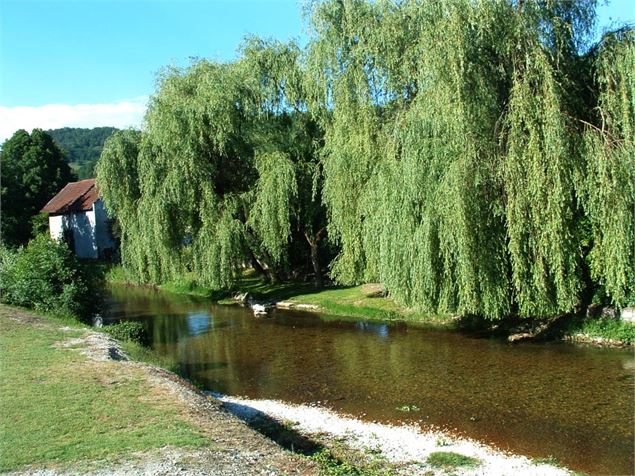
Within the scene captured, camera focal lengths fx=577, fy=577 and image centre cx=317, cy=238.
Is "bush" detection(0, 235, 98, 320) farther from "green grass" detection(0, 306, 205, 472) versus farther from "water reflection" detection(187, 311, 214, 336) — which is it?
"green grass" detection(0, 306, 205, 472)

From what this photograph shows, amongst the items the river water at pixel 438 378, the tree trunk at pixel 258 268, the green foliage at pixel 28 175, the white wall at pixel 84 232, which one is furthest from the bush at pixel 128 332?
the green foliage at pixel 28 175

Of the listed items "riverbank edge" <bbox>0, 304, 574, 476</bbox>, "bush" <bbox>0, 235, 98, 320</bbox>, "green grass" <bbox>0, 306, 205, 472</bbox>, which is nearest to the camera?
"riverbank edge" <bbox>0, 304, 574, 476</bbox>

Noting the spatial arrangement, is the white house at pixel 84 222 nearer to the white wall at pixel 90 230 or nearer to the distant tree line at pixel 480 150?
the white wall at pixel 90 230

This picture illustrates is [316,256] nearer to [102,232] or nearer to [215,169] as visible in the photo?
[215,169]

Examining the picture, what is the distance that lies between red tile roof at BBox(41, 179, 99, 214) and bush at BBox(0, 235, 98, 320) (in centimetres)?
2668

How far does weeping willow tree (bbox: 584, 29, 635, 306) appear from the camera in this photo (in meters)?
14.2

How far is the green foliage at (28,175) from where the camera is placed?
48.5 meters

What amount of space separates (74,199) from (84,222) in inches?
93.4

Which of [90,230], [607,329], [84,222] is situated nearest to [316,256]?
[607,329]

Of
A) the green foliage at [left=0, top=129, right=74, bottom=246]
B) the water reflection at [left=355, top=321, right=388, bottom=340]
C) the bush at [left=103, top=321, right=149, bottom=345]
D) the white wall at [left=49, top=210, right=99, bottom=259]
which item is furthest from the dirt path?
the green foliage at [left=0, top=129, right=74, bottom=246]

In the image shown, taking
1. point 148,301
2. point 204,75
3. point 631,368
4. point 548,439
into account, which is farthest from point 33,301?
point 631,368

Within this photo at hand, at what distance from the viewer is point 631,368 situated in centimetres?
1393

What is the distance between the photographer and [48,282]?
2055cm

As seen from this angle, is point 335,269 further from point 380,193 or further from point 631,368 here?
point 631,368
